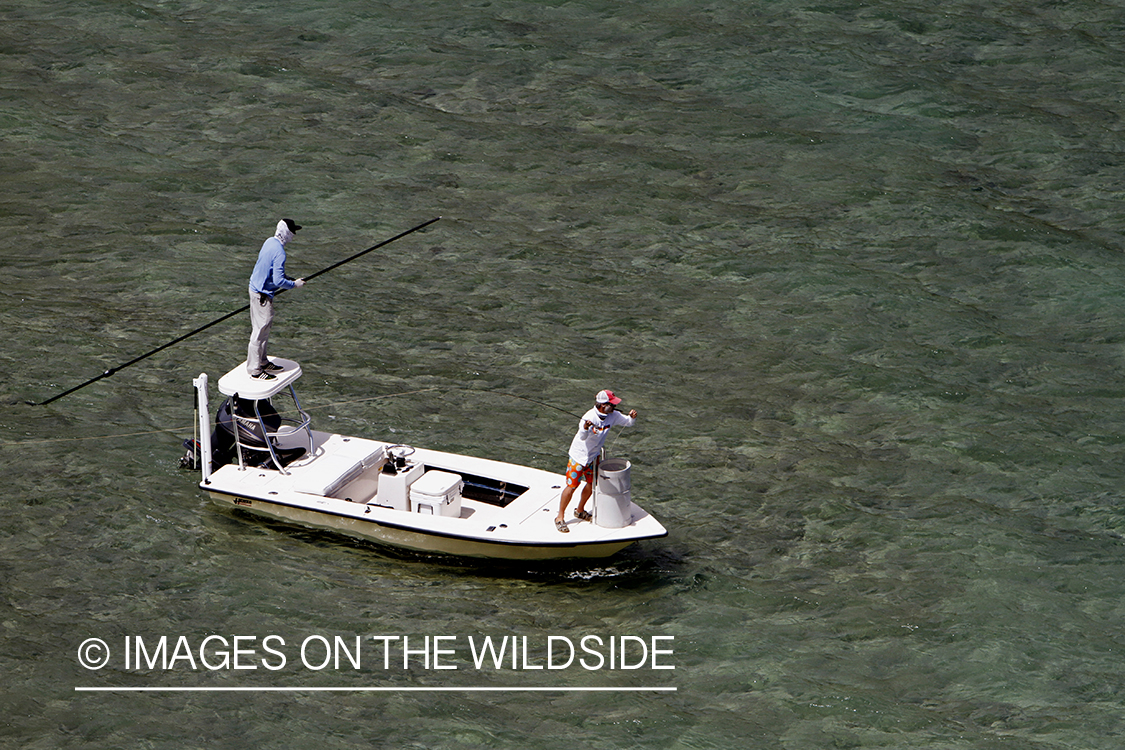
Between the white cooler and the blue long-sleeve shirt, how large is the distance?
2060 mm

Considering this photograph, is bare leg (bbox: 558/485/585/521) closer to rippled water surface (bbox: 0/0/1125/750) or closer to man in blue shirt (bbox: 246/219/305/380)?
rippled water surface (bbox: 0/0/1125/750)


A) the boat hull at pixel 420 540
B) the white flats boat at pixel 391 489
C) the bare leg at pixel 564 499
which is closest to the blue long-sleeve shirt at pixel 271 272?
the white flats boat at pixel 391 489

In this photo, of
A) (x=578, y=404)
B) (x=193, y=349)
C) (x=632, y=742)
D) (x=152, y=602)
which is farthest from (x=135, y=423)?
(x=632, y=742)

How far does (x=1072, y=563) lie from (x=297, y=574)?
6.67 meters

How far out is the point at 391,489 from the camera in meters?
13.0

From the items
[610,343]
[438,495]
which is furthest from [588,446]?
[610,343]

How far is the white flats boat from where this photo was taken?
12195 mm

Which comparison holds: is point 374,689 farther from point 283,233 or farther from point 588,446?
point 283,233

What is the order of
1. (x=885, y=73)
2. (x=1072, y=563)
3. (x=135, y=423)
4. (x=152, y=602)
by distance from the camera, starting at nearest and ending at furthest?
(x=152, y=602) → (x=1072, y=563) → (x=135, y=423) → (x=885, y=73)

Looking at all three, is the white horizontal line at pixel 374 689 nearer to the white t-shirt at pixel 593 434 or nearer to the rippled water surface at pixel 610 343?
the rippled water surface at pixel 610 343

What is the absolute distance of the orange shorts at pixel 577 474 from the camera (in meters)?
12.2

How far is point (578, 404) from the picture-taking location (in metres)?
15.8

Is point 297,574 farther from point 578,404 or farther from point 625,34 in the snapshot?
point 625,34

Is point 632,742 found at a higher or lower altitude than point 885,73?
lower
